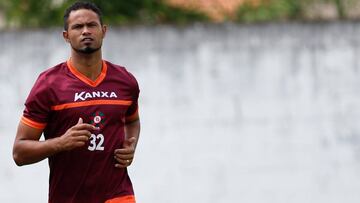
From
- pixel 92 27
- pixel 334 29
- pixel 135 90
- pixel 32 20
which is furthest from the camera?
pixel 32 20

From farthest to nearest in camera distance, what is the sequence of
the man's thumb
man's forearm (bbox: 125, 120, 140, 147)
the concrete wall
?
the concrete wall, man's forearm (bbox: 125, 120, 140, 147), the man's thumb

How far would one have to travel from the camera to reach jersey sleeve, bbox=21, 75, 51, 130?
5.17 meters

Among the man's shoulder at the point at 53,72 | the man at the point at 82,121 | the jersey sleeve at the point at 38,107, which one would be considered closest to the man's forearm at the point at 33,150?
the man at the point at 82,121

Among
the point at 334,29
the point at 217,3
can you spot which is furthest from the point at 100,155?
the point at 217,3

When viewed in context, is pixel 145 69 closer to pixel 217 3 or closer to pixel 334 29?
pixel 334 29

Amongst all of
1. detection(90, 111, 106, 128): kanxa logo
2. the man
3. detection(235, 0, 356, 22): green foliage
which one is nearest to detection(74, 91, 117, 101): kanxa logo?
the man

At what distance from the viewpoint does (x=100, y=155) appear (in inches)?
210

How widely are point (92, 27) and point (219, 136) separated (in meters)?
3.28

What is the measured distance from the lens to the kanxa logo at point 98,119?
5.25 metres

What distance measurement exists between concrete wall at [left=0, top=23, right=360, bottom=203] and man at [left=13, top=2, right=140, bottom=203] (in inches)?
109

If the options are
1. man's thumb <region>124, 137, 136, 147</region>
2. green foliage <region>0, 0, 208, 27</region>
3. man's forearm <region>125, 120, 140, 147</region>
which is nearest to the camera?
man's thumb <region>124, 137, 136, 147</region>

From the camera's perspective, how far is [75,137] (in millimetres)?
4996

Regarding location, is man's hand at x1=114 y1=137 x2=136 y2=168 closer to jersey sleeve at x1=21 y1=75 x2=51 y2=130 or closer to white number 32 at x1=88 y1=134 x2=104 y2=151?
white number 32 at x1=88 y1=134 x2=104 y2=151

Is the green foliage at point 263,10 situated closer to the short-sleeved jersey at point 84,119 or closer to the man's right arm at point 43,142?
the short-sleeved jersey at point 84,119
